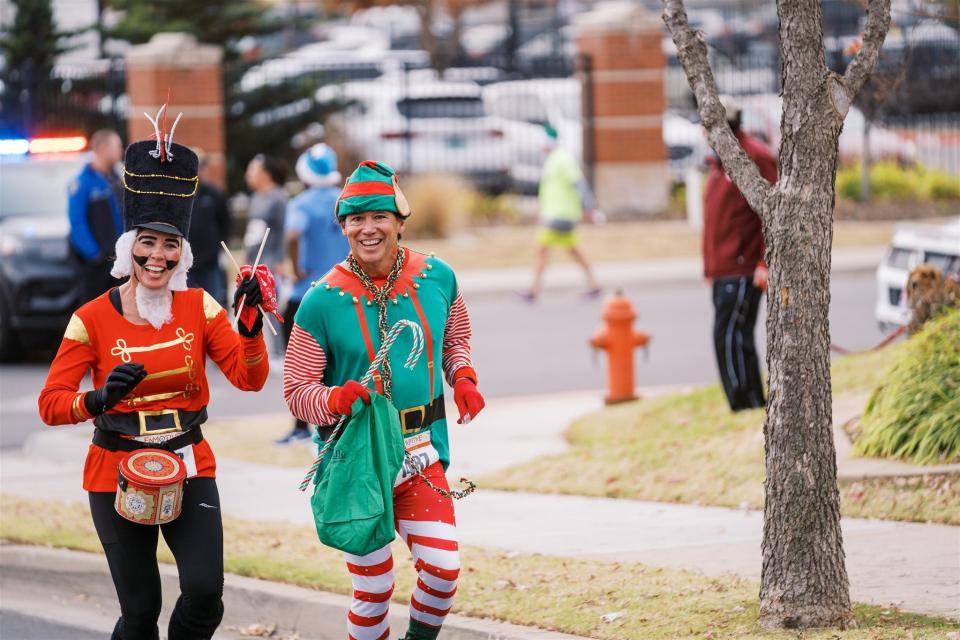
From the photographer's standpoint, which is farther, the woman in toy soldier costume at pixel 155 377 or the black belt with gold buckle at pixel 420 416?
the black belt with gold buckle at pixel 420 416

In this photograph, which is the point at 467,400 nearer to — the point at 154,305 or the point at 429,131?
the point at 154,305

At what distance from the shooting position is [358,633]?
5.66 metres

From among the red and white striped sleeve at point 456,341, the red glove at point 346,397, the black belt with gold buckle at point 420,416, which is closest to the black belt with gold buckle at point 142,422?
the red glove at point 346,397

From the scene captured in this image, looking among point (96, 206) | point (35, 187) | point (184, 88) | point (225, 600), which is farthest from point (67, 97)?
point (225, 600)

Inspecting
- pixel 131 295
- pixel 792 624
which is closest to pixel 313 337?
pixel 131 295

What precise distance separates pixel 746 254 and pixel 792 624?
4497mm

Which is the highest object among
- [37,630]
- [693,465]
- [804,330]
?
[804,330]

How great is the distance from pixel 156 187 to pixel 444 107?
73.3 feet

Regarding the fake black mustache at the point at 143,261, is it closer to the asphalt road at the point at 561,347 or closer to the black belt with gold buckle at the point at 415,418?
the black belt with gold buckle at the point at 415,418

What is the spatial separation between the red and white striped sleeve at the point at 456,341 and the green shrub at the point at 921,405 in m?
3.57

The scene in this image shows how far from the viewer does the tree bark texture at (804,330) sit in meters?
5.93

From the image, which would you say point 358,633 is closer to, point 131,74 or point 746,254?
point 746,254

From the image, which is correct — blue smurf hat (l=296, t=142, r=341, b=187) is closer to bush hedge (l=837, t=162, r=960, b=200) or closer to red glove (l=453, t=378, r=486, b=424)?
red glove (l=453, t=378, r=486, b=424)

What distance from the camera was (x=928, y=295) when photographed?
33.2 ft
